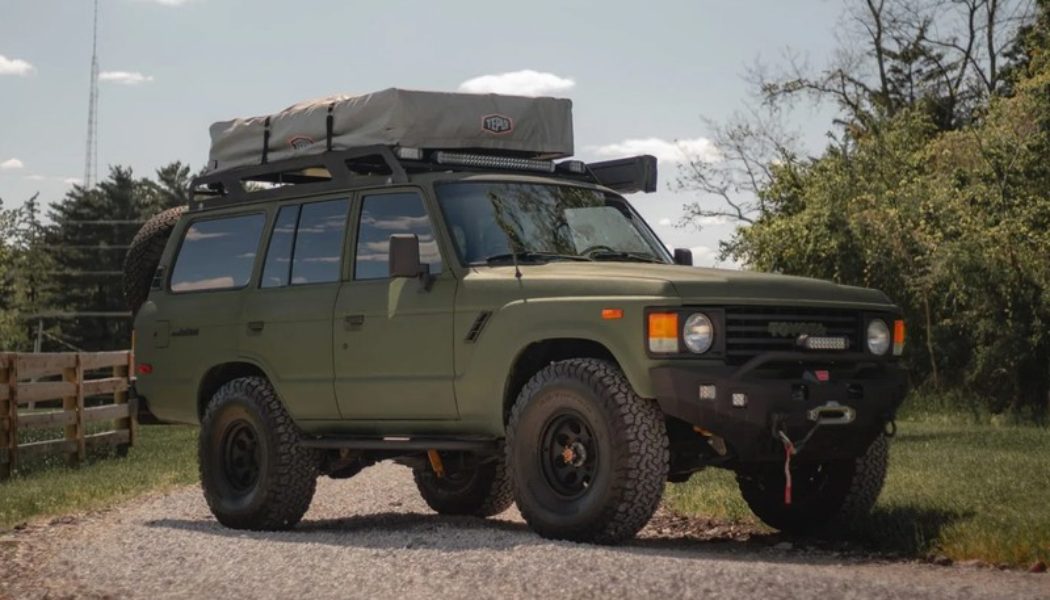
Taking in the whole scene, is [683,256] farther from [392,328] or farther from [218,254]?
[218,254]

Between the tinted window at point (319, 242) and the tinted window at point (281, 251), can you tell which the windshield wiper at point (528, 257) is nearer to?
the tinted window at point (319, 242)

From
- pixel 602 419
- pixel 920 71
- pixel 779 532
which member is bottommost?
pixel 779 532

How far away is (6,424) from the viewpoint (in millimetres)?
18109

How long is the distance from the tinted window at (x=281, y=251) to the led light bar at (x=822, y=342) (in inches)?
148

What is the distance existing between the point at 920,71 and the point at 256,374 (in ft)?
139

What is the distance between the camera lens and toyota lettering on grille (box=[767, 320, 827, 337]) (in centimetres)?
929

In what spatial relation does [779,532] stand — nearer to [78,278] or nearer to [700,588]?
[700,588]

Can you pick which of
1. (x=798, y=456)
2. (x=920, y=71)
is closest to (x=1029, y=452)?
(x=798, y=456)

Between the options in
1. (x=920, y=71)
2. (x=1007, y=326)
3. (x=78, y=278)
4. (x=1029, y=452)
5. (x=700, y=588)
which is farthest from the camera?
(x=78, y=278)

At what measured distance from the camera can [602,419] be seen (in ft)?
29.7

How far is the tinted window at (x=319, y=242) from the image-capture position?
1098cm

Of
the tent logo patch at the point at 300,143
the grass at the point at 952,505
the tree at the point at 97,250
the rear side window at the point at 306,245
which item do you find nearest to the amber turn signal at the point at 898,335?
the grass at the point at 952,505

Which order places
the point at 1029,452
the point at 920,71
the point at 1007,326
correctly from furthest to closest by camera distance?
the point at 920,71
the point at 1007,326
the point at 1029,452

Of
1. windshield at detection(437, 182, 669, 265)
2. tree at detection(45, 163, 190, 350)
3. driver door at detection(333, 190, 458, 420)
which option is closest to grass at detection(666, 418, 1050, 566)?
windshield at detection(437, 182, 669, 265)
